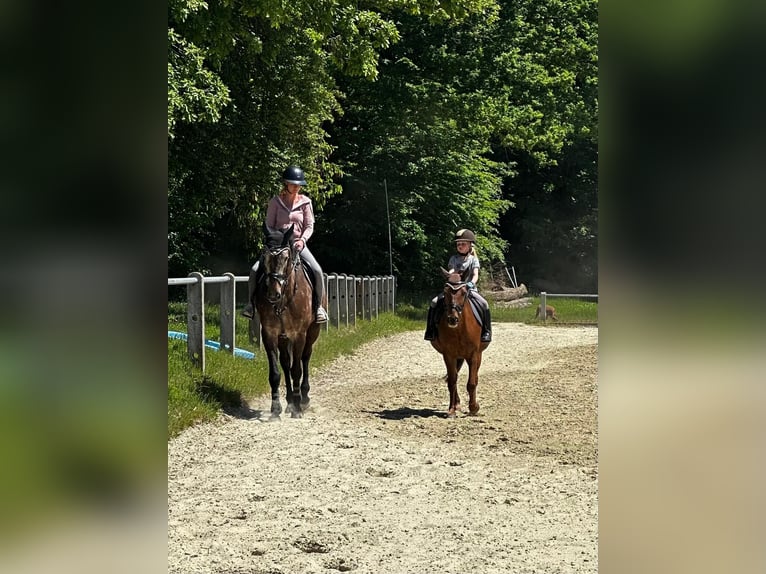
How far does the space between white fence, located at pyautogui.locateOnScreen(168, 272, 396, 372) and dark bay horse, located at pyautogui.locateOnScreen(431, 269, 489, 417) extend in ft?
8.00

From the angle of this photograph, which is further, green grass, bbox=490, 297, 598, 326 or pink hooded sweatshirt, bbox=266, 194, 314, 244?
green grass, bbox=490, 297, 598, 326

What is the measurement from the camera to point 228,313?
Result: 34.8ft

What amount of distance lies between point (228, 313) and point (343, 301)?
26.3 ft

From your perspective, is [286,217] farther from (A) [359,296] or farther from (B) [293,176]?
(A) [359,296]

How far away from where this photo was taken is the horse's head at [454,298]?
25.8ft

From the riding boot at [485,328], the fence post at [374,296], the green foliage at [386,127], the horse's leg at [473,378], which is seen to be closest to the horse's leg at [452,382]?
the horse's leg at [473,378]

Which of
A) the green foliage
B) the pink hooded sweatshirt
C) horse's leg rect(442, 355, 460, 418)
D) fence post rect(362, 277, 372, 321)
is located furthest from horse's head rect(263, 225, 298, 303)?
fence post rect(362, 277, 372, 321)

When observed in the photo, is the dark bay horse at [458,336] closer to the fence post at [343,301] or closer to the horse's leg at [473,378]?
the horse's leg at [473,378]

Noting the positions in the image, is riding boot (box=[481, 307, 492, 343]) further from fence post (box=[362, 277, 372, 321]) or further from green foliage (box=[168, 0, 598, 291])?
fence post (box=[362, 277, 372, 321])

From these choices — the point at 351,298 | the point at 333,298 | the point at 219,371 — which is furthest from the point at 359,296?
the point at 219,371

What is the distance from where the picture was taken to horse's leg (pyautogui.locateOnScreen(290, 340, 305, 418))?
839 centimetres
